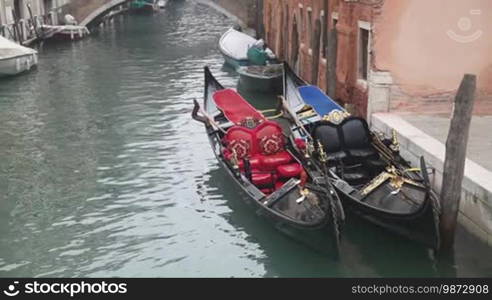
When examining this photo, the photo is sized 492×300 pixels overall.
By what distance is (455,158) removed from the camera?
497 centimetres

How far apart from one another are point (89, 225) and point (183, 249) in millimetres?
994

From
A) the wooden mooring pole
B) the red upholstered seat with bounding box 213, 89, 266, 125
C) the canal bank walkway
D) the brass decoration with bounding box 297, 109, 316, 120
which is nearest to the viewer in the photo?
the wooden mooring pole

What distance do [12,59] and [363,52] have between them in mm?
7926

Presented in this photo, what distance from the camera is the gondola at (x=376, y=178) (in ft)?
16.7

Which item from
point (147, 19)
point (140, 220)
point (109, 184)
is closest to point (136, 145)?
point (109, 184)

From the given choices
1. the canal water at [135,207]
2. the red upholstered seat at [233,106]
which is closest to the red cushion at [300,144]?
the canal water at [135,207]

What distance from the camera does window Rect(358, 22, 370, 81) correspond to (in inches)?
309

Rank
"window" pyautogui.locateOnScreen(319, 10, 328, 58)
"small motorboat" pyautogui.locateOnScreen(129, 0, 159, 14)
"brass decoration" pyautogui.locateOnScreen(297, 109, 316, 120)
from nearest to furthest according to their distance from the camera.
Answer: "brass decoration" pyautogui.locateOnScreen(297, 109, 316, 120), "window" pyautogui.locateOnScreen(319, 10, 328, 58), "small motorboat" pyautogui.locateOnScreen(129, 0, 159, 14)

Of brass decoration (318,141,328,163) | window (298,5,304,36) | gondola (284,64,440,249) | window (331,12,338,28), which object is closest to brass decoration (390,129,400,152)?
gondola (284,64,440,249)

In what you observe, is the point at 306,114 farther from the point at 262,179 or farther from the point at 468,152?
the point at 468,152

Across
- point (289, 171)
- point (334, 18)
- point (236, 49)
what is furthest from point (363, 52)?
point (236, 49)

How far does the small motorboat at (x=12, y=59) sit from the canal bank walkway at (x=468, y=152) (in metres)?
8.41

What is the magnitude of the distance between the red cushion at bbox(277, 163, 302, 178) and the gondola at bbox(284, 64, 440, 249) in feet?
0.66

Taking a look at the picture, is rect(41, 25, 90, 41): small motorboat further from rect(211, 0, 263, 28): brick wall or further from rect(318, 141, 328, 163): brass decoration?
rect(318, 141, 328, 163): brass decoration
